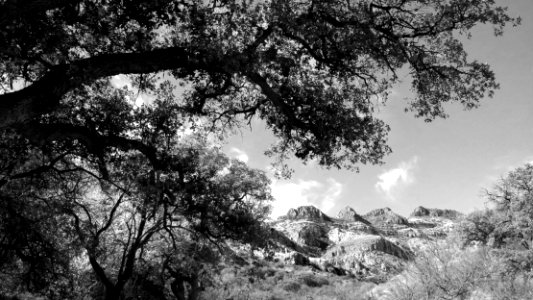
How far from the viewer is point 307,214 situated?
615 feet

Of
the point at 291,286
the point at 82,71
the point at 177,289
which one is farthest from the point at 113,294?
the point at 291,286

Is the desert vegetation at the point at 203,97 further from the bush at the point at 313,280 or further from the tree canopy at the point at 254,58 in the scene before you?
the bush at the point at 313,280

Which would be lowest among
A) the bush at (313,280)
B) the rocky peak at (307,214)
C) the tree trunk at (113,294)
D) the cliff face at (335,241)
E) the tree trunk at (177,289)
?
the tree trunk at (113,294)

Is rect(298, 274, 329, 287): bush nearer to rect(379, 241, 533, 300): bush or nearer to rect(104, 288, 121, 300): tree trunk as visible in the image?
rect(379, 241, 533, 300): bush

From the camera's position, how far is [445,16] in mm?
11078

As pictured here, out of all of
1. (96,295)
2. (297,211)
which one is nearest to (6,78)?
(96,295)

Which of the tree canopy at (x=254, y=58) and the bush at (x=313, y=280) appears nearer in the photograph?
the tree canopy at (x=254, y=58)

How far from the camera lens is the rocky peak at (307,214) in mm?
183750

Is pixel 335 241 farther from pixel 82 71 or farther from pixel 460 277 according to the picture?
pixel 82 71

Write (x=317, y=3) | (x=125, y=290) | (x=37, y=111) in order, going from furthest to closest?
(x=125, y=290) < (x=317, y=3) < (x=37, y=111)

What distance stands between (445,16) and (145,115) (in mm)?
9322

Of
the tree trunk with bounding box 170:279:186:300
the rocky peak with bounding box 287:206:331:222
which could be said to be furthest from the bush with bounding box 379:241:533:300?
the rocky peak with bounding box 287:206:331:222

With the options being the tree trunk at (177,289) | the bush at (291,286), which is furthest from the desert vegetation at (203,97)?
the bush at (291,286)

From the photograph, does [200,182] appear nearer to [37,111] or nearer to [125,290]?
[37,111]
